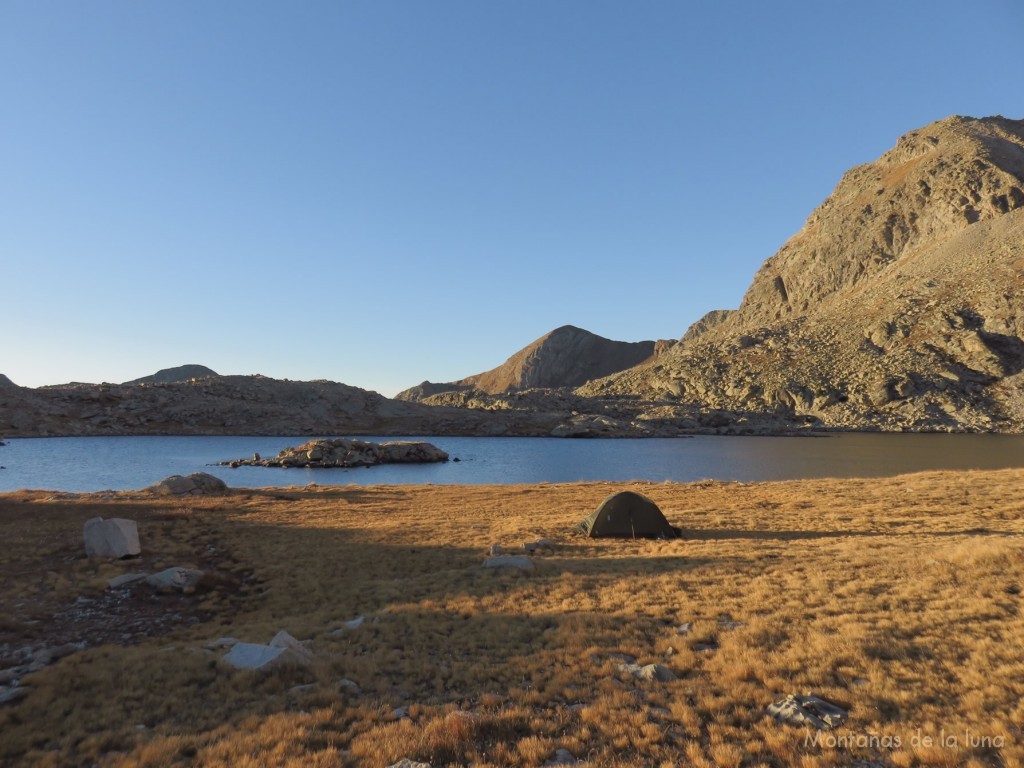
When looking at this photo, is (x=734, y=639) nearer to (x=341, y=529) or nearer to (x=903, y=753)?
(x=903, y=753)

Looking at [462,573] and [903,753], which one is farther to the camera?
[462,573]

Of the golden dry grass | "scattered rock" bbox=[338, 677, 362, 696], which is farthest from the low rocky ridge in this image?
"scattered rock" bbox=[338, 677, 362, 696]

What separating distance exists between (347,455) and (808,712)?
280ft

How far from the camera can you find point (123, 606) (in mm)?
17719

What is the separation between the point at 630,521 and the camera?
27531 millimetres

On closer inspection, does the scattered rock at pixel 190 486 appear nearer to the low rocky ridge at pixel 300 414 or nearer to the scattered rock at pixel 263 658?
the scattered rock at pixel 263 658

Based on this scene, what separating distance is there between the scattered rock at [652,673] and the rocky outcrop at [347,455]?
254 ft

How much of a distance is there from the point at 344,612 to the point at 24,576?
13.7 metres

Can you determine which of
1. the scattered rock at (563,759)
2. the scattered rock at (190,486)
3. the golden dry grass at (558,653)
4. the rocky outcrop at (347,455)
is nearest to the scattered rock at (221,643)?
the golden dry grass at (558,653)

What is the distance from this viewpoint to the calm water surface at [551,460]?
221ft

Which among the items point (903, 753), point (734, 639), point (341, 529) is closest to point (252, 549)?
point (341, 529)

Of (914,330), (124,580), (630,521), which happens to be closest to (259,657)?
(124,580)

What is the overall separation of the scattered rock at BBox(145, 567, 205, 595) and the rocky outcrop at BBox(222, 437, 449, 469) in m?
63.7

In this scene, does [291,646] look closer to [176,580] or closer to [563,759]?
[563,759]
